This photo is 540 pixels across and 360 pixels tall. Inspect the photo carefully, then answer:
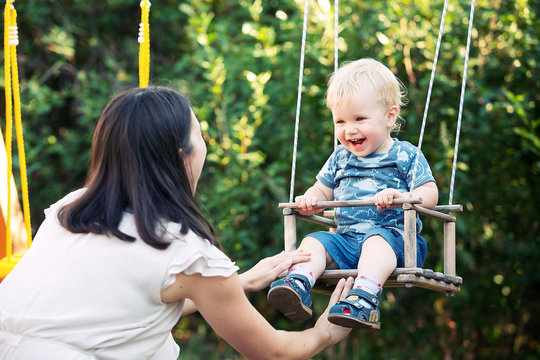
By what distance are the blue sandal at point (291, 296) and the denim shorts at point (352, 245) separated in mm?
290

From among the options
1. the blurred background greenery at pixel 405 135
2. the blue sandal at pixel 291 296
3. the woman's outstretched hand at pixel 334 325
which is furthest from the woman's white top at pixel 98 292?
the blurred background greenery at pixel 405 135

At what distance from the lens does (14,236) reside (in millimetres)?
3176

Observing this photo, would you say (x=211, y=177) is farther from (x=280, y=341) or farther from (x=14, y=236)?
(x=280, y=341)

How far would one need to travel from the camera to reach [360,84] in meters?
2.89

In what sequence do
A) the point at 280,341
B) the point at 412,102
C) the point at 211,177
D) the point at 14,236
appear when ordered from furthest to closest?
the point at 211,177, the point at 412,102, the point at 14,236, the point at 280,341

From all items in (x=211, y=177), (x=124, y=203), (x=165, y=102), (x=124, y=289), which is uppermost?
(x=165, y=102)

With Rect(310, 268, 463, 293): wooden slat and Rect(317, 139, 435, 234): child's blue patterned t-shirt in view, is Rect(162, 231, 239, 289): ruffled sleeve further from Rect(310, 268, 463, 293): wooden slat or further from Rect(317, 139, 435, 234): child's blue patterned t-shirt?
Rect(317, 139, 435, 234): child's blue patterned t-shirt

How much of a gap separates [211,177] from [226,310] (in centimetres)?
401

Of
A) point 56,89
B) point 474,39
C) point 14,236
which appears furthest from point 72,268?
point 56,89

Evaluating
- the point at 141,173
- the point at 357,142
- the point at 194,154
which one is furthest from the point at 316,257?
the point at 141,173

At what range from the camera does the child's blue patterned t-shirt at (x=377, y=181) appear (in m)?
2.95

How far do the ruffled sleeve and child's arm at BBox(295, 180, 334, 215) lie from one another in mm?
799

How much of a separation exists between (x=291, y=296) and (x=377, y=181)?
0.70 m

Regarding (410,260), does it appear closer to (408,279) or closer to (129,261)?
(408,279)
